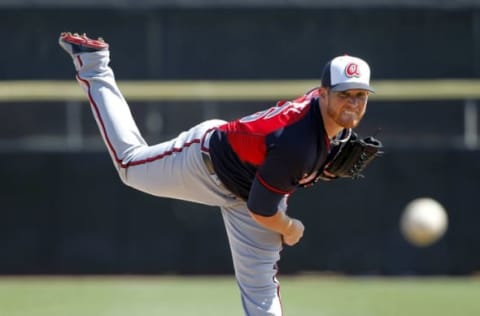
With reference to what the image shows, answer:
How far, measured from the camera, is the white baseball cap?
5168 mm

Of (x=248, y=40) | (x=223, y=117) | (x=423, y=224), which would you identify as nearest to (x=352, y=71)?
(x=423, y=224)

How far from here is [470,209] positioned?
10703mm

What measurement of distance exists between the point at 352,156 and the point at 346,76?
651 mm

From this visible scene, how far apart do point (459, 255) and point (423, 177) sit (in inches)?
33.3

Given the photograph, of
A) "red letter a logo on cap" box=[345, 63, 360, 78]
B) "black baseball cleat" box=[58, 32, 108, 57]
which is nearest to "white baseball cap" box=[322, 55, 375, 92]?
"red letter a logo on cap" box=[345, 63, 360, 78]

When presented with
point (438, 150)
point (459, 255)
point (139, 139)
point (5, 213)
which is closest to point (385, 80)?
point (438, 150)

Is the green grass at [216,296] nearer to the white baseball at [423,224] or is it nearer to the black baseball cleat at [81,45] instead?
the white baseball at [423,224]

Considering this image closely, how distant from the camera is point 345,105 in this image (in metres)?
5.23

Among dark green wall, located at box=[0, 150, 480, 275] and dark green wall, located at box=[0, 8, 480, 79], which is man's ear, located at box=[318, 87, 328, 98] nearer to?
dark green wall, located at box=[0, 150, 480, 275]

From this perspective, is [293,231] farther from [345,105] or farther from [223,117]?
[223,117]

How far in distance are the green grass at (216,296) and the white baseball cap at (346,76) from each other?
305cm

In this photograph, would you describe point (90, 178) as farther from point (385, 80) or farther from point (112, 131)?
point (112, 131)

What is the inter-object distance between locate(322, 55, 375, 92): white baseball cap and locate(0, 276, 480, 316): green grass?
305cm

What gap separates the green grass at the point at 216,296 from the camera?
8.08m
